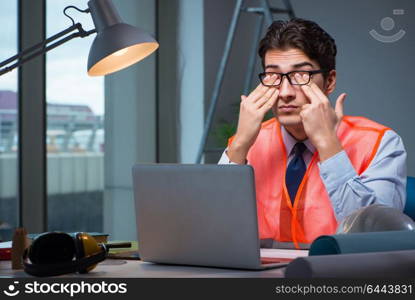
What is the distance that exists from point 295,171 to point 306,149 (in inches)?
3.2

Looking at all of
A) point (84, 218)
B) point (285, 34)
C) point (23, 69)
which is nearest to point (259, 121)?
point (285, 34)

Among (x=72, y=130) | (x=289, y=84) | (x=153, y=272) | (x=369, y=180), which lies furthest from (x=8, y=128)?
(x=153, y=272)

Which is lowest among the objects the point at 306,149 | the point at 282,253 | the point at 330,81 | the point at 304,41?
the point at 282,253

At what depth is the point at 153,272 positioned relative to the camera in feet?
5.05

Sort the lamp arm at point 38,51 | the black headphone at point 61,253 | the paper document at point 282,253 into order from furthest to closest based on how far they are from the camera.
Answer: the lamp arm at point 38,51
the paper document at point 282,253
the black headphone at point 61,253

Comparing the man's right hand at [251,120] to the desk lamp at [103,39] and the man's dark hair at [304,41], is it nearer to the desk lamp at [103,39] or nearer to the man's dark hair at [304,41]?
the man's dark hair at [304,41]

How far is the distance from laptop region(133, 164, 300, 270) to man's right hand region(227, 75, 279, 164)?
66 centimetres

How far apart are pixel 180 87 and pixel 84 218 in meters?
1.15

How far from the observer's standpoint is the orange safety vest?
2.21m

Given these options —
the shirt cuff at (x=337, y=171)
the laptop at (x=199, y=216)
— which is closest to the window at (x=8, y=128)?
the shirt cuff at (x=337, y=171)

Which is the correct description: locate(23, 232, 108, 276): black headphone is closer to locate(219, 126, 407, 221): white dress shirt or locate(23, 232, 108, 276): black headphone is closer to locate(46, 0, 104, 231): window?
locate(219, 126, 407, 221): white dress shirt

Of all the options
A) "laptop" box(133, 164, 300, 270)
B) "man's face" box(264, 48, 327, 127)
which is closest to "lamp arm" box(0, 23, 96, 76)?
"laptop" box(133, 164, 300, 270)

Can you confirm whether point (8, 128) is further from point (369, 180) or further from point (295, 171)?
point (369, 180)

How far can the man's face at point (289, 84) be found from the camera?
2271mm
